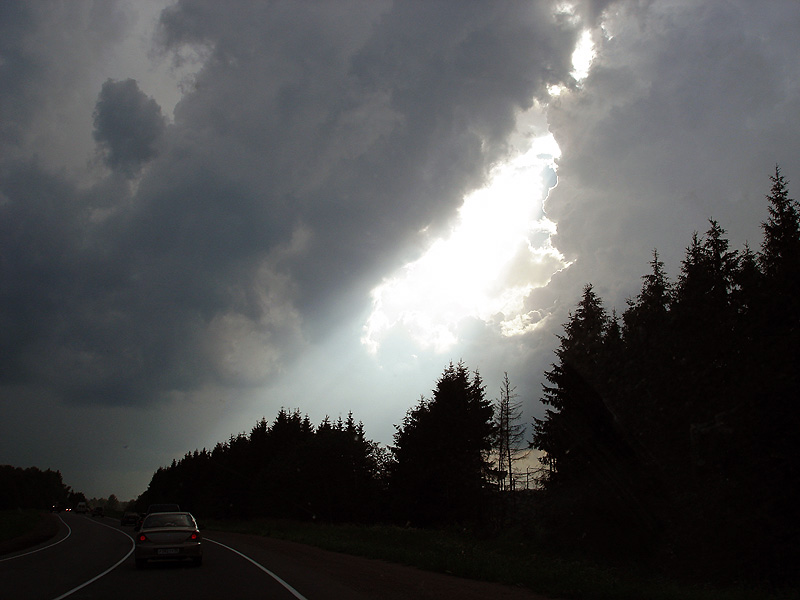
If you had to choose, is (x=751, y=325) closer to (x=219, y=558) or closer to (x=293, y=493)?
(x=219, y=558)

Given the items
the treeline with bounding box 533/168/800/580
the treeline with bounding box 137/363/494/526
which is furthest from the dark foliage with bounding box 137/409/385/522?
the treeline with bounding box 533/168/800/580

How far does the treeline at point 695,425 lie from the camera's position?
23312 mm

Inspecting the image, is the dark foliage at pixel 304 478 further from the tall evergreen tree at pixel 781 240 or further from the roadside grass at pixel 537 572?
the tall evergreen tree at pixel 781 240

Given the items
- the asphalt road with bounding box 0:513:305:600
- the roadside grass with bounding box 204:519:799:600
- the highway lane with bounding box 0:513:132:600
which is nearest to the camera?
the asphalt road with bounding box 0:513:305:600

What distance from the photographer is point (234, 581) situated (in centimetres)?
1369

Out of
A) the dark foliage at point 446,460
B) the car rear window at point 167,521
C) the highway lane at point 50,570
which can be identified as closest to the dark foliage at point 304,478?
the dark foliage at point 446,460

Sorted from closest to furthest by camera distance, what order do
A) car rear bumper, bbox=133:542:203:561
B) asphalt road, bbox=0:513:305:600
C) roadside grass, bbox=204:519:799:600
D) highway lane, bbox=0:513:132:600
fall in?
asphalt road, bbox=0:513:305:600
highway lane, bbox=0:513:132:600
roadside grass, bbox=204:519:799:600
car rear bumper, bbox=133:542:203:561

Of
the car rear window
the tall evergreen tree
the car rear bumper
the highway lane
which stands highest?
the tall evergreen tree

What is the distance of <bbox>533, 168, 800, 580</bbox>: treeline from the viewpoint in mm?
23312

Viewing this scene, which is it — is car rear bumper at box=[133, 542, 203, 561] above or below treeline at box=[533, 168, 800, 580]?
below

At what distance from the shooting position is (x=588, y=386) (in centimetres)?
3672

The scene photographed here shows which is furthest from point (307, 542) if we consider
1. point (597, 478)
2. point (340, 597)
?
point (340, 597)

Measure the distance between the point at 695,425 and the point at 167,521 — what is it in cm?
2318

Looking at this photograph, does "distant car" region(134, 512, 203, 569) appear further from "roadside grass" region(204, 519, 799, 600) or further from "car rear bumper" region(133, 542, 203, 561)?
"roadside grass" region(204, 519, 799, 600)
